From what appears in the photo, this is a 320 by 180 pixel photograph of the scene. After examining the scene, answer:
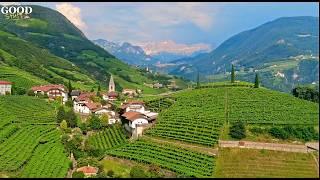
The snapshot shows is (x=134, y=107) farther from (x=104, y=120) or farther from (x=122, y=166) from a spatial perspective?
(x=122, y=166)

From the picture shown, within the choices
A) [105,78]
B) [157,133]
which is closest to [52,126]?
[157,133]

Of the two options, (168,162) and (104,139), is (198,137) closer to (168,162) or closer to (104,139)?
(168,162)

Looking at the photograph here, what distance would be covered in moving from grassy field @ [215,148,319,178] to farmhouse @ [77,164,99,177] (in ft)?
40.2

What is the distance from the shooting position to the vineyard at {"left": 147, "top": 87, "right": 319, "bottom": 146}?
189ft

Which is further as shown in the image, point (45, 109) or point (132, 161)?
point (45, 109)

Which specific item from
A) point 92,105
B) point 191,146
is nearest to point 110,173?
point 191,146

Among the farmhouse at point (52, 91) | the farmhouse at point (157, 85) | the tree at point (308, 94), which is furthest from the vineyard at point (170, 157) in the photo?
the farmhouse at point (157, 85)

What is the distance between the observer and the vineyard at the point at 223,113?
57625 mm

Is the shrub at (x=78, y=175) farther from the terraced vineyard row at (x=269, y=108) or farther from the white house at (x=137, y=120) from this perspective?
the terraced vineyard row at (x=269, y=108)

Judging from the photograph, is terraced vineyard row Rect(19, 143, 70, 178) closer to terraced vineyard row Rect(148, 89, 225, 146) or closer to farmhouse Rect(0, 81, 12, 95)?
terraced vineyard row Rect(148, 89, 225, 146)

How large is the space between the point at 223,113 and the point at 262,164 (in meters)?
13.2

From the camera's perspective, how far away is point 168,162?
51500mm

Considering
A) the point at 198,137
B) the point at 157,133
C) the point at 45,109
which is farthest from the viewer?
the point at 45,109

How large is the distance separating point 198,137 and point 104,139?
48.8 feet
